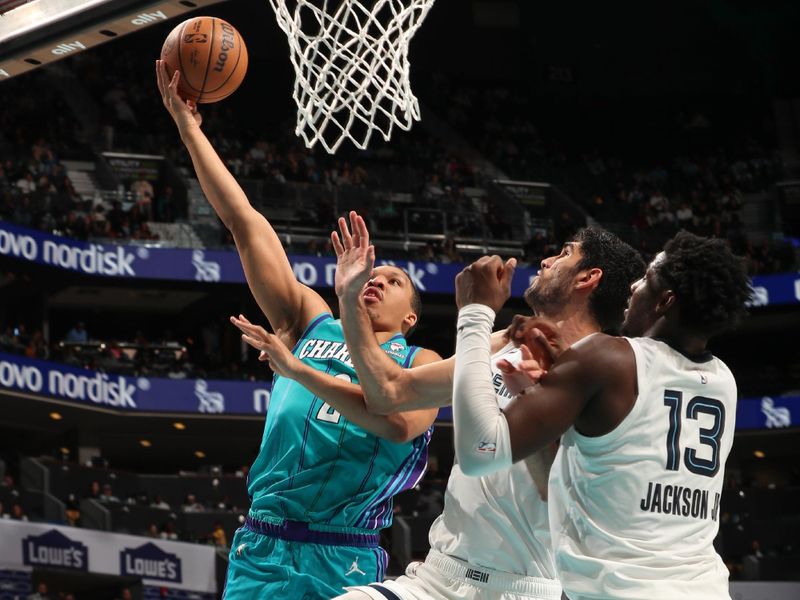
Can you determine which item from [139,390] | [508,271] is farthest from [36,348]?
[508,271]

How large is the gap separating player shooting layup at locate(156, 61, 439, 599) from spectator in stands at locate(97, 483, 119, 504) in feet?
44.7

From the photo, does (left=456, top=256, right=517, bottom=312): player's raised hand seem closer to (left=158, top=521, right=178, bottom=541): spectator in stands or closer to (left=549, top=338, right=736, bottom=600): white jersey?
(left=549, top=338, right=736, bottom=600): white jersey

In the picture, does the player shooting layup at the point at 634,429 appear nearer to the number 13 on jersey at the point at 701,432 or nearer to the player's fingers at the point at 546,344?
the number 13 on jersey at the point at 701,432

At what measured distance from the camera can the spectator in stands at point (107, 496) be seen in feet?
58.5

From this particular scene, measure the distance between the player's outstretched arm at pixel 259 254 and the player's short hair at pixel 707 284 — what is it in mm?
2011

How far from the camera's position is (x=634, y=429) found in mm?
3111

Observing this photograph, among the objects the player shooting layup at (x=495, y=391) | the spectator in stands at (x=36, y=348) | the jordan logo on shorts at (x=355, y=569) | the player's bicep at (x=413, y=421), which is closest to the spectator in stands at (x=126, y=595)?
the spectator in stands at (x=36, y=348)

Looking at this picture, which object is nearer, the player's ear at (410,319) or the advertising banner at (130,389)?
the player's ear at (410,319)

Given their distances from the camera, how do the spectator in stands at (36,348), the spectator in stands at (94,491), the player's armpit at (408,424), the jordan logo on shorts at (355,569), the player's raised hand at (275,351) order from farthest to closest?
the spectator in stands at (36,348) < the spectator in stands at (94,491) < the jordan logo on shorts at (355,569) < the player's armpit at (408,424) < the player's raised hand at (275,351)

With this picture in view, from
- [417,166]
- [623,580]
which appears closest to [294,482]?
→ [623,580]

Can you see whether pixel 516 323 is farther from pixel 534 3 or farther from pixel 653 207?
pixel 534 3

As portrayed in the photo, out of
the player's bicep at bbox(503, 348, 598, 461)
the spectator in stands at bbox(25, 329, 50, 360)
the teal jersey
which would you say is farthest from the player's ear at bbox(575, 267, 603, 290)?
the spectator in stands at bbox(25, 329, 50, 360)

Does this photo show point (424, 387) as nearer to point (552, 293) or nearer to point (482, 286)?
point (552, 293)

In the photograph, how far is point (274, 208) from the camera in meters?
21.9
